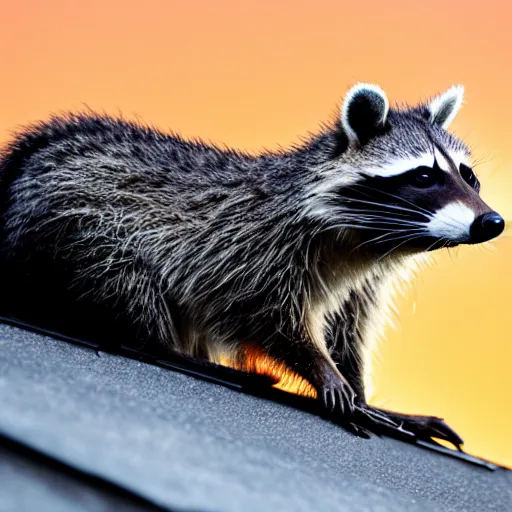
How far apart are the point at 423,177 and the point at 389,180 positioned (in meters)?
0.14

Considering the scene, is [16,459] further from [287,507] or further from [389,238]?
[389,238]

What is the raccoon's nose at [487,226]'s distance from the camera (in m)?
2.82

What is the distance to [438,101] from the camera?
360 centimetres

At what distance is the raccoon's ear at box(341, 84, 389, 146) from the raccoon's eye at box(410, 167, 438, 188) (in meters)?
0.28

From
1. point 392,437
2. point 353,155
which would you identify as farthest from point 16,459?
point 353,155

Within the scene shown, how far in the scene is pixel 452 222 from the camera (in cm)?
292

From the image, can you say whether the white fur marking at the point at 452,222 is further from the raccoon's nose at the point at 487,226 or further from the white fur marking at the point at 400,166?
the white fur marking at the point at 400,166

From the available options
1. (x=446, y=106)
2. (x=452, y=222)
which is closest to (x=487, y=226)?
(x=452, y=222)

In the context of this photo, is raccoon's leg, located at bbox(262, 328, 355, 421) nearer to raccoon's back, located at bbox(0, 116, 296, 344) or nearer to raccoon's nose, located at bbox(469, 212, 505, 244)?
raccoon's back, located at bbox(0, 116, 296, 344)

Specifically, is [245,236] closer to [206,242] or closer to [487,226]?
[206,242]

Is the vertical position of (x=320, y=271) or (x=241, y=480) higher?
(x=320, y=271)

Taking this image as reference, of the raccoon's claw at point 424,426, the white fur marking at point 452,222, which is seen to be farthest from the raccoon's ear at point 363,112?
the raccoon's claw at point 424,426

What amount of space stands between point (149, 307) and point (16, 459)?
2.38 meters

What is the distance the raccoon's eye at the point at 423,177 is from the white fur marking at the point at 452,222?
0.50 ft
